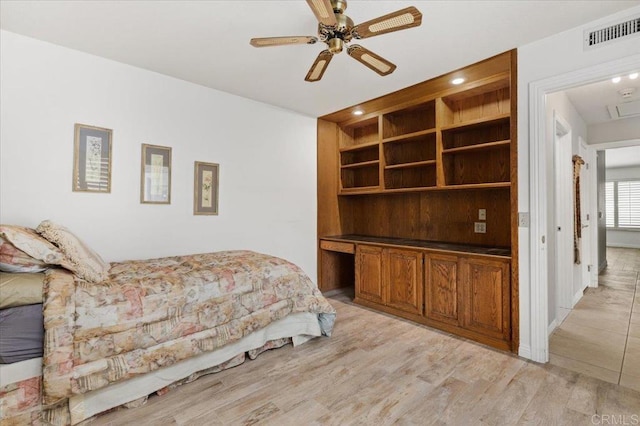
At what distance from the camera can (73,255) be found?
6.17 ft

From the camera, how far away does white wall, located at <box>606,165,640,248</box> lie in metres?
8.82

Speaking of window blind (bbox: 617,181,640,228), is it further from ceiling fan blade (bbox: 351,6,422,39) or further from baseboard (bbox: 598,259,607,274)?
ceiling fan blade (bbox: 351,6,422,39)

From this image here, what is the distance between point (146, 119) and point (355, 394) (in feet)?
9.71

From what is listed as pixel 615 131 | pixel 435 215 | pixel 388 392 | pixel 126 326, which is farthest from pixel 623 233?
pixel 126 326

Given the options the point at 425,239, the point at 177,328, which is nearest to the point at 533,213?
the point at 425,239

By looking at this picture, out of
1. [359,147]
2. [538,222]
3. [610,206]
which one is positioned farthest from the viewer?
[610,206]

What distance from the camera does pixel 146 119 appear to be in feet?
9.63

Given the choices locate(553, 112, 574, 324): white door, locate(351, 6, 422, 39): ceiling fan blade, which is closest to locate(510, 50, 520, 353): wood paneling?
locate(553, 112, 574, 324): white door

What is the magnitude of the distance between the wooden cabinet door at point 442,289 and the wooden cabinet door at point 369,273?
0.60 meters

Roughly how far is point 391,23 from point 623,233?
11.4 meters

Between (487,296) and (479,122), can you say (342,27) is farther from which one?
(487,296)

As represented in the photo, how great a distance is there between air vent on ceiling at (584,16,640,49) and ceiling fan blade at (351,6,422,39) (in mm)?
1493

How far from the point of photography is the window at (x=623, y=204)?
8.94 meters

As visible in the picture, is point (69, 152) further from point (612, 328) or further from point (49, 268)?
point (612, 328)
